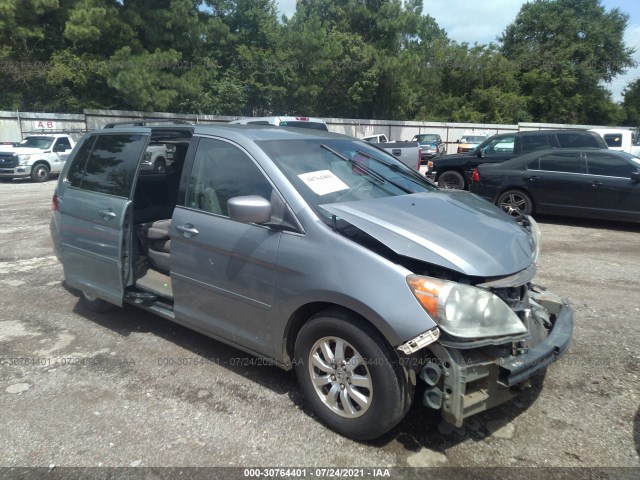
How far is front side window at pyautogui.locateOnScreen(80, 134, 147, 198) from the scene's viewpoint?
454 centimetres

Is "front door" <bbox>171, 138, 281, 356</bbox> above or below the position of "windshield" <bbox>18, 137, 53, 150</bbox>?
below

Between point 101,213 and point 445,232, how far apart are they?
3.07 metres

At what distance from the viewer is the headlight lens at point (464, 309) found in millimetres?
2682

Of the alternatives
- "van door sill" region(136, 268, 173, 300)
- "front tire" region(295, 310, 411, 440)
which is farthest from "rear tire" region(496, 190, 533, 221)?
"front tire" region(295, 310, 411, 440)

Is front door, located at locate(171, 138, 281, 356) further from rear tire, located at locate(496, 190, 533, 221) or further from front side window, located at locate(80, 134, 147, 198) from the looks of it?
rear tire, located at locate(496, 190, 533, 221)

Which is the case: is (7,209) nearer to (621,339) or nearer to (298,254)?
(298,254)

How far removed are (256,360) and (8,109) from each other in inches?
1118

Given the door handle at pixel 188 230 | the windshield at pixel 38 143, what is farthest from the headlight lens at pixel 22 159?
the door handle at pixel 188 230

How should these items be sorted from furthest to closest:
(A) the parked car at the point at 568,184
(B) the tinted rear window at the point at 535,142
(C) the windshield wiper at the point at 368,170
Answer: (B) the tinted rear window at the point at 535,142 < (A) the parked car at the point at 568,184 < (C) the windshield wiper at the point at 368,170

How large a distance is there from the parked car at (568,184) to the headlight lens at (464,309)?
→ 20.0 feet

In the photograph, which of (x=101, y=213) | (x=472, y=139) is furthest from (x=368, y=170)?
(x=472, y=139)

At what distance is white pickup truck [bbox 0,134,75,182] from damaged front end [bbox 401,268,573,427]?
1913 cm

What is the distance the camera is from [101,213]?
14.9 feet

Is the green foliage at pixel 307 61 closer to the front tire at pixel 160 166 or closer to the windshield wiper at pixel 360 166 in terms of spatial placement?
the front tire at pixel 160 166
